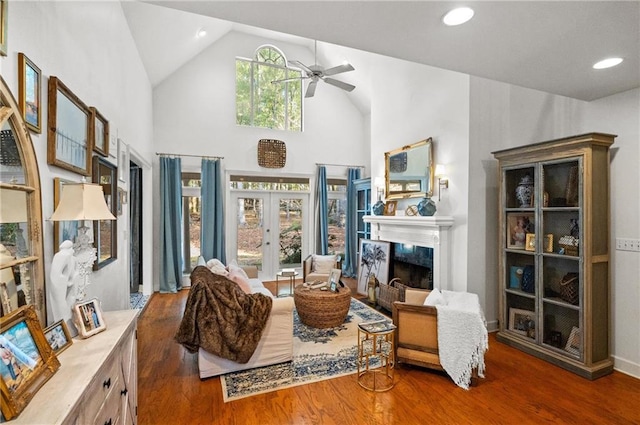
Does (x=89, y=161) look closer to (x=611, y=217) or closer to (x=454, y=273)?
(x=454, y=273)

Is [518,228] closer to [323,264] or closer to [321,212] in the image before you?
[323,264]

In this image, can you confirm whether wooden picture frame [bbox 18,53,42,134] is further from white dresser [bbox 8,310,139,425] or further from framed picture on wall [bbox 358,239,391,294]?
framed picture on wall [bbox 358,239,391,294]

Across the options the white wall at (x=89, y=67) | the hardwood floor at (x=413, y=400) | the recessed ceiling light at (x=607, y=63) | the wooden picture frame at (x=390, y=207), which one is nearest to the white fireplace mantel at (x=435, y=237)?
the wooden picture frame at (x=390, y=207)

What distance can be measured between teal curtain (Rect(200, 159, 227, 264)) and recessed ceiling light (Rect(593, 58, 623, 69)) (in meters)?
5.31

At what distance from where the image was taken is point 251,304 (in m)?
2.72

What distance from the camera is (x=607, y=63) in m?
2.29

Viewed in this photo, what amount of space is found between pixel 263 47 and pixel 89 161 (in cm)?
507

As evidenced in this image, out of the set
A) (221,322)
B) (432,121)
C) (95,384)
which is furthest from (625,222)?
(95,384)

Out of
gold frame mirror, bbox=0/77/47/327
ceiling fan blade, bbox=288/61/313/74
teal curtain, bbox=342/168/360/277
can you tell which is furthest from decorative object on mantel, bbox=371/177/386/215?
gold frame mirror, bbox=0/77/47/327

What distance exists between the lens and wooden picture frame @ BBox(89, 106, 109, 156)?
2.35 meters

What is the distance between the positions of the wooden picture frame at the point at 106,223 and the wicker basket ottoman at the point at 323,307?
2.04m

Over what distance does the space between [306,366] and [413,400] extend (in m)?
0.97

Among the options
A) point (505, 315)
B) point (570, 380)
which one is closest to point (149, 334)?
point (505, 315)

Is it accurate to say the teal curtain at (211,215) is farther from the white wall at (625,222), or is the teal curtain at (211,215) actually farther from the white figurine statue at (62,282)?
the white wall at (625,222)
